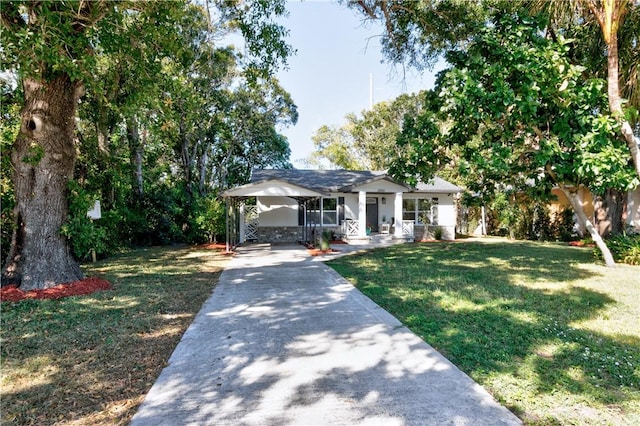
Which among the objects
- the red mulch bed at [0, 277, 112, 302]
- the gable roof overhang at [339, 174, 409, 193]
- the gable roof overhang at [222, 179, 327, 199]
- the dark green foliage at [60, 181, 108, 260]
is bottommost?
the red mulch bed at [0, 277, 112, 302]

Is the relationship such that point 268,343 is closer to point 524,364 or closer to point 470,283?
point 524,364

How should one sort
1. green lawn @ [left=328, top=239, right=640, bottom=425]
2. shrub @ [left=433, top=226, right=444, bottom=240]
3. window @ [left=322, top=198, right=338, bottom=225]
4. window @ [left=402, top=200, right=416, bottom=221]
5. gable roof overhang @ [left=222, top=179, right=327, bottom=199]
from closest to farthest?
green lawn @ [left=328, top=239, right=640, bottom=425]
gable roof overhang @ [left=222, top=179, right=327, bottom=199]
window @ [left=322, top=198, right=338, bottom=225]
shrub @ [left=433, top=226, right=444, bottom=240]
window @ [left=402, top=200, right=416, bottom=221]

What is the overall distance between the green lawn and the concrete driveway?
363mm

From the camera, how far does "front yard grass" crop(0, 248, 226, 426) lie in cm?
314

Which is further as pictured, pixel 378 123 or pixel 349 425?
pixel 378 123

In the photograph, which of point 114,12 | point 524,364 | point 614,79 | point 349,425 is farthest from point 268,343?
point 614,79

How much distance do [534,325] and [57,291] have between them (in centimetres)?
858

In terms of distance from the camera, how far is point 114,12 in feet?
20.1

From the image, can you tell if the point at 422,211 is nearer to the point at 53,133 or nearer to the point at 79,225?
the point at 79,225

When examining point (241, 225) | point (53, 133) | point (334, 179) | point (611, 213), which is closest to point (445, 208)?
point (334, 179)

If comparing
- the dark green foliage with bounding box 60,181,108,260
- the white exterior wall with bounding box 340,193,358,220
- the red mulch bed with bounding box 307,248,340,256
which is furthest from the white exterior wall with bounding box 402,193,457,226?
the dark green foliage with bounding box 60,181,108,260

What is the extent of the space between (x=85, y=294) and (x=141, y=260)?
576cm

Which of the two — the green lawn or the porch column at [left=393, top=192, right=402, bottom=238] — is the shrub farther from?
the green lawn

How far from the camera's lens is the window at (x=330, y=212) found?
1989cm
